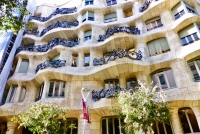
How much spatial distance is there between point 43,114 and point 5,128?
20.3 feet

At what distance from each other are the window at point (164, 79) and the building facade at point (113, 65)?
63 mm

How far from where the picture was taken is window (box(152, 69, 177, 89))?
1104 cm

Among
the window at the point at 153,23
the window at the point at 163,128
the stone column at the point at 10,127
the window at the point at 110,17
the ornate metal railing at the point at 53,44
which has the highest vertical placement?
the window at the point at 110,17

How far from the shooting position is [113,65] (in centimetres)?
1184

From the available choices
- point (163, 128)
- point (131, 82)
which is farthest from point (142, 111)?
point (131, 82)

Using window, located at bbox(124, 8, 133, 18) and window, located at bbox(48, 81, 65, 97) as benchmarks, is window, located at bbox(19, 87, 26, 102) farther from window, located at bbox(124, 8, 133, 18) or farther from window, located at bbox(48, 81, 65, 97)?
window, located at bbox(124, 8, 133, 18)

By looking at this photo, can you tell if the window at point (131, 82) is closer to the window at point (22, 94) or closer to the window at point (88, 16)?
the window at point (88, 16)

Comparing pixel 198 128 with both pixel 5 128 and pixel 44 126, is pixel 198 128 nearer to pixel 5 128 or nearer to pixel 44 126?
pixel 44 126

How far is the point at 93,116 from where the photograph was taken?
11.5 metres

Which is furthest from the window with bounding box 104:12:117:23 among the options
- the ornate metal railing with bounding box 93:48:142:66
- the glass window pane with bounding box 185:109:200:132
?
the glass window pane with bounding box 185:109:200:132

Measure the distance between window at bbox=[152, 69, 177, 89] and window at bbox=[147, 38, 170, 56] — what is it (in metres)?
1.73

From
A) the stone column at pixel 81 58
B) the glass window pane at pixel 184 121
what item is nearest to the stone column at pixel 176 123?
the glass window pane at pixel 184 121

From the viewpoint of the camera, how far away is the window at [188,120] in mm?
9630

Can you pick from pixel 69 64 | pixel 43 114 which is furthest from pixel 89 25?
pixel 43 114
